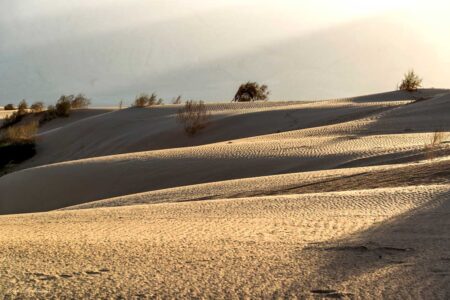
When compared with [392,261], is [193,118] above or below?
above

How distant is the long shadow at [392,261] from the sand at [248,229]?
15mm

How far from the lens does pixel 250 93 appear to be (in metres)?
60.2

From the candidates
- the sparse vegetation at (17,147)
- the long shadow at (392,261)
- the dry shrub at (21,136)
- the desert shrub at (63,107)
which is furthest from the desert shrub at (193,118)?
the long shadow at (392,261)

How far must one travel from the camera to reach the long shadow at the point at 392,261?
5.23 metres

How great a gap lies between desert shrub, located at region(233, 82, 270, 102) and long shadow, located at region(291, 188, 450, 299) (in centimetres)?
5196

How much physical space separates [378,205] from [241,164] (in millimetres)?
11157

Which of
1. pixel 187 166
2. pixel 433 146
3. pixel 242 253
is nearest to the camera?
pixel 242 253

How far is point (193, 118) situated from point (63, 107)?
2413 centimetres

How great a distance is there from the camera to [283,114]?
36.8 m

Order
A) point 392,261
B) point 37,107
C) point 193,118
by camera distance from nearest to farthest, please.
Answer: point 392,261 → point 193,118 → point 37,107

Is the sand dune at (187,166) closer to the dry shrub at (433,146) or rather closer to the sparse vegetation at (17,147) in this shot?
the dry shrub at (433,146)

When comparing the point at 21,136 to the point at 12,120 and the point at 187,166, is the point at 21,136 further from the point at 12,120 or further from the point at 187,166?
the point at 187,166

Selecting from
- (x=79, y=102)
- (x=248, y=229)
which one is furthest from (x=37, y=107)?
(x=248, y=229)

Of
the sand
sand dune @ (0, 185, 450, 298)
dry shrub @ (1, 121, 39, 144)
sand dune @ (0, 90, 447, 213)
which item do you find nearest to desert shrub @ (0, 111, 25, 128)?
dry shrub @ (1, 121, 39, 144)
